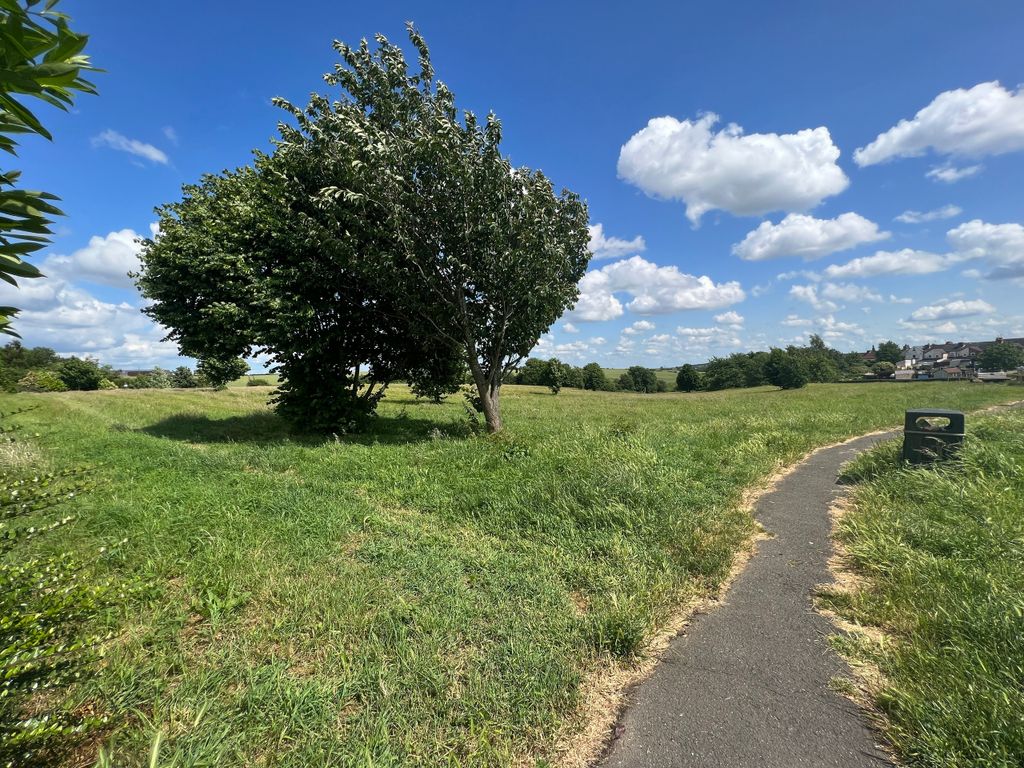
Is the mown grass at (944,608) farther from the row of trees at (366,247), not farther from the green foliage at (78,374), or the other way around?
the green foliage at (78,374)

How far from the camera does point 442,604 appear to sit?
361 cm

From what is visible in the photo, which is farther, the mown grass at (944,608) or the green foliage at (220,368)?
the green foliage at (220,368)

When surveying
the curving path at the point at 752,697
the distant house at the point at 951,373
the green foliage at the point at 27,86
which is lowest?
the curving path at the point at 752,697

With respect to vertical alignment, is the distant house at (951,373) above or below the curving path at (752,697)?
above

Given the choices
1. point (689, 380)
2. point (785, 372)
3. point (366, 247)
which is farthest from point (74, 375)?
point (785, 372)

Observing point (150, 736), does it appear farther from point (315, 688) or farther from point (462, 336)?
point (462, 336)

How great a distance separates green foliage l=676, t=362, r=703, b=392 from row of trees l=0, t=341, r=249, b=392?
8052cm

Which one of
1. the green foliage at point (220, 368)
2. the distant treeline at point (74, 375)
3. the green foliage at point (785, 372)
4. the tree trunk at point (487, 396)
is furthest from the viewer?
the green foliage at point (785, 372)

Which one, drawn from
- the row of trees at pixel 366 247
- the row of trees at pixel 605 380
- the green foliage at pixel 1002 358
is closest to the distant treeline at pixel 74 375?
the row of trees at pixel 366 247

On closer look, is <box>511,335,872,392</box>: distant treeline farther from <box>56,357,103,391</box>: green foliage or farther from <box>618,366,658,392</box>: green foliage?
<box>56,357,103,391</box>: green foliage

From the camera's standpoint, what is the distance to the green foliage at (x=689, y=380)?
85.1m

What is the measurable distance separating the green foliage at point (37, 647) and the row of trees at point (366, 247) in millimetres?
9216

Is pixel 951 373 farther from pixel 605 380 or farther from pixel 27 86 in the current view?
pixel 27 86

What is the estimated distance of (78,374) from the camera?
5312 cm
